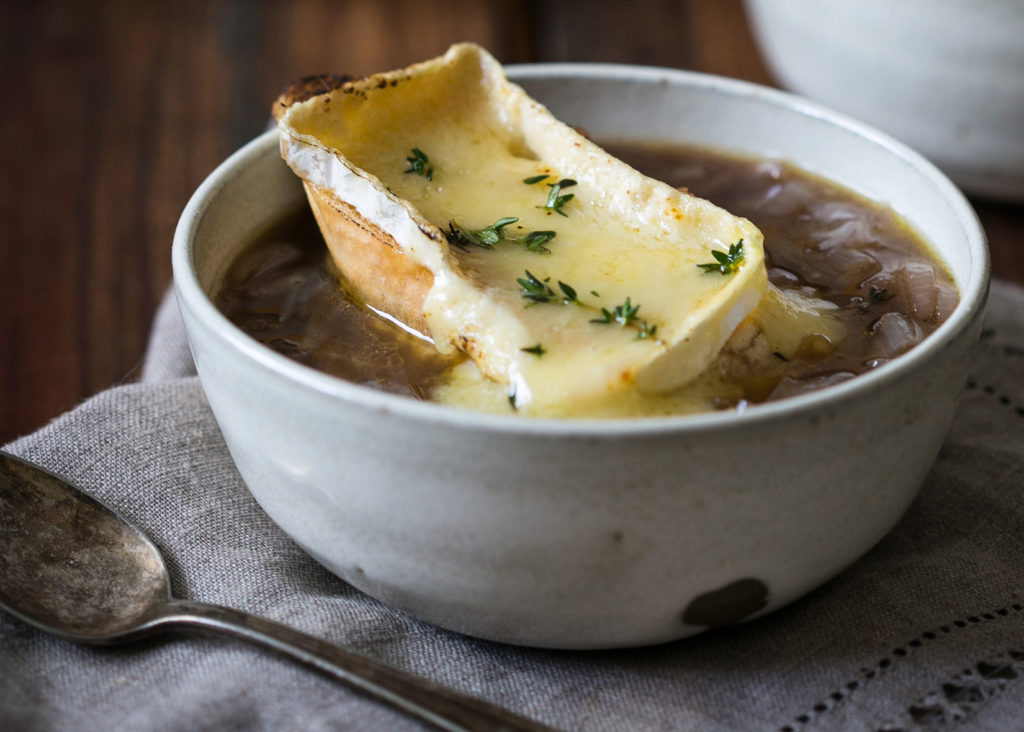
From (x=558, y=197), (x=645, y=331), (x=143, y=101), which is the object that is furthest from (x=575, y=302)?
(x=143, y=101)

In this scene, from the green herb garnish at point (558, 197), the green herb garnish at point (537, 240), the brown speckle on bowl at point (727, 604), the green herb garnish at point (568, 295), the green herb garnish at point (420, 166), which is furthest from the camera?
the green herb garnish at point (420, 166)

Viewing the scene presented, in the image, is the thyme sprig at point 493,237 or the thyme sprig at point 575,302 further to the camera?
the thyme sprig at point 493,237

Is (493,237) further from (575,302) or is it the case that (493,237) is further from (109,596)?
(109,596)

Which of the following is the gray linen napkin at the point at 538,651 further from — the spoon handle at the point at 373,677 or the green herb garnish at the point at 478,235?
the green herb garnish at the point at 478,235

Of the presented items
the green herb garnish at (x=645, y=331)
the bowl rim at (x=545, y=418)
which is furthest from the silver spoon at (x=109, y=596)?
the green herb garnish at (x=645, y=331)

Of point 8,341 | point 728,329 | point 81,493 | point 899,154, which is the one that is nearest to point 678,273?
point 728,329

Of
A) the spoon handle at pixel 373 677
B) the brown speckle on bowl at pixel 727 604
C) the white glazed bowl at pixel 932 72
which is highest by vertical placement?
the white glazed bowl at pixel 932 72

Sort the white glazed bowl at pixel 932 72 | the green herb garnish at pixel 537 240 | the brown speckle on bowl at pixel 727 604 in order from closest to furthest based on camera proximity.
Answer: the brown speckle on bowl at pixel 727 604 < the green herb garnish at pixel 537 240 < the white glazed bowl at pixel 932 72

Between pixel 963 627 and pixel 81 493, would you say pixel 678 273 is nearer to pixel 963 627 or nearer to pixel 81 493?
pixel 963 627
